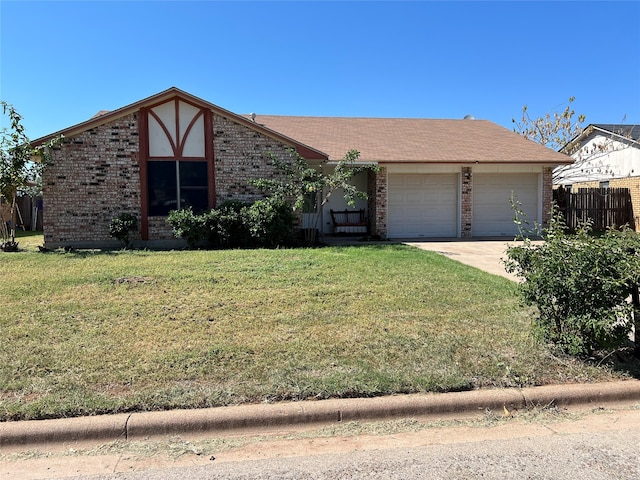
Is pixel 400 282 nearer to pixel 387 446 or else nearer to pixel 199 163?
pixel 387 446

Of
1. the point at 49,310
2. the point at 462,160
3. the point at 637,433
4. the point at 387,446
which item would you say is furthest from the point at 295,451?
the point at 462,160

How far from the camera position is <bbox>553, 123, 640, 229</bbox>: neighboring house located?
69.2 ft

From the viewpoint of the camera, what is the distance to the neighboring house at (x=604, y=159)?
21078 mm

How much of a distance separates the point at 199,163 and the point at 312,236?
12.1ft

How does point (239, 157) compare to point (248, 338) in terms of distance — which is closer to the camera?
point (248, 338)

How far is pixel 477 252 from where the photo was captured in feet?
39.5

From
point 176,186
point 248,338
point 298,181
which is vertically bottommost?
point 248,338

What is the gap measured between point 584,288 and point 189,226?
9288mm

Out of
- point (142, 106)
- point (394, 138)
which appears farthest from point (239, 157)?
point (394, 138)

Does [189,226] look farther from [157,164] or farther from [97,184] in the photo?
[97,184]

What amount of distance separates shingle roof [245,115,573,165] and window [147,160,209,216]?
4384 mm

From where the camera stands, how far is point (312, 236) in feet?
42.4

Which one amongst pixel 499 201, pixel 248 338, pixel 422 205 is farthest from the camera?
pixel 499 201

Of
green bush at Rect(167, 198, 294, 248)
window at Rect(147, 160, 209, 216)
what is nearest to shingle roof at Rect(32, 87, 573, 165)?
window at Rect(147, 160, 209, 216)
